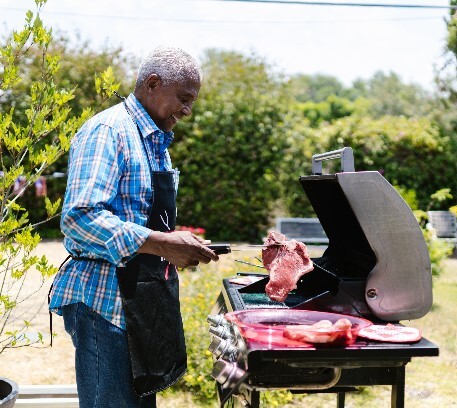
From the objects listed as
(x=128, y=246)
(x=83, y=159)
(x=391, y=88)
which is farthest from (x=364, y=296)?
(x=391, y=88)

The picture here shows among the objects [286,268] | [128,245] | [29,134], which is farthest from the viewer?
[29,134]

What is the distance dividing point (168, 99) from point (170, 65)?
11 cm

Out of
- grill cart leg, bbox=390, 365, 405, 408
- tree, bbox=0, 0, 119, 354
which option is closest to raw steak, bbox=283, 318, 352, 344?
grill cart leg, bbox=390, 365, 405, 408

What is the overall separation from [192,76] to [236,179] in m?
9.59

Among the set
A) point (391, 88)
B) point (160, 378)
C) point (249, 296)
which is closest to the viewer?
point (160, 378)

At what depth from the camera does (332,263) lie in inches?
115

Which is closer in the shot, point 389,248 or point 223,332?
point 223,332

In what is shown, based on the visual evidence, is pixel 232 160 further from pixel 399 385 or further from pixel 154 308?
pixel 399 385

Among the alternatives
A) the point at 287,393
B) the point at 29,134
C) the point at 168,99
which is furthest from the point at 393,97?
the point at 168,99

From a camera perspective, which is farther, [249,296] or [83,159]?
[249,296]

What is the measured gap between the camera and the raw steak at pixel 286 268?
2.43 meters

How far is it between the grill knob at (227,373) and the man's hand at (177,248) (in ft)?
1.10

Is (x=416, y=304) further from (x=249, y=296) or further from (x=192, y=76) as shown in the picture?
(x=192, y=76)

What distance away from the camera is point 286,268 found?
2.45m
